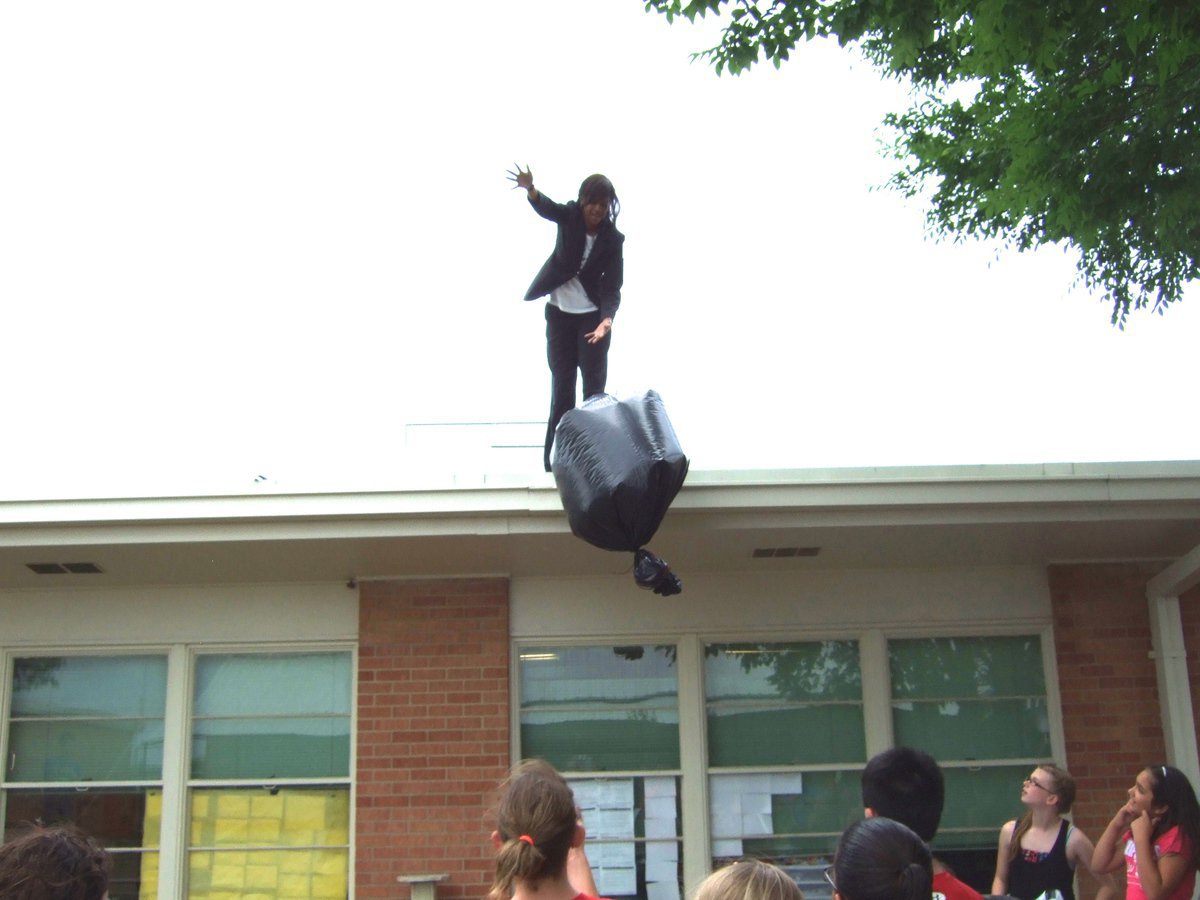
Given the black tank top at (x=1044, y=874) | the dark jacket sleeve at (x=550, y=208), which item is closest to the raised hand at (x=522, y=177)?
the dark jacket sleeve at (x=550, y=208)

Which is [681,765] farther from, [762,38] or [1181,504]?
[762,38]

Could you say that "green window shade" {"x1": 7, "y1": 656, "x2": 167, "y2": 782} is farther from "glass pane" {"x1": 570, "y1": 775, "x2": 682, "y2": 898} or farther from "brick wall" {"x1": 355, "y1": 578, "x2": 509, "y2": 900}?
"glass pane" {"x1": 570, "y1": 775, "x2": 682, "y2": 898}

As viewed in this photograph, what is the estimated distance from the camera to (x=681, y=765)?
25.4 feet

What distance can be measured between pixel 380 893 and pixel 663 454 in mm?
2942

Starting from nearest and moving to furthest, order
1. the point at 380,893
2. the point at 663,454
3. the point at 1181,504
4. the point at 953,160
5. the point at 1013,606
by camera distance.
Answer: the point at 663,454
the point at 1181,504
the point at 380,893
the point at 1013,606
the point at 953,160

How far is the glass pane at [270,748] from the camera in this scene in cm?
777

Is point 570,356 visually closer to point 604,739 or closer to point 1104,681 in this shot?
point 604,739


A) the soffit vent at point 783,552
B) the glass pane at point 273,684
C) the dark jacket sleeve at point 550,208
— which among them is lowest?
the glass pane at point 273,684

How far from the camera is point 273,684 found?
25.9 feet

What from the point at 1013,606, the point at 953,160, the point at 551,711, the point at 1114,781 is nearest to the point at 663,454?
the point at 551,711

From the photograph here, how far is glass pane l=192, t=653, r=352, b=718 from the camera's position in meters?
7.85

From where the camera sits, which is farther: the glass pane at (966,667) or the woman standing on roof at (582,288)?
the glass pane at (966,667)

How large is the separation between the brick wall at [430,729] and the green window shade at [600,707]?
23 cm

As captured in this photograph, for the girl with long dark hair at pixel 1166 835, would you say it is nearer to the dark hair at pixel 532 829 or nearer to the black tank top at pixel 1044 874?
the black tank top at pixel 1044 874
